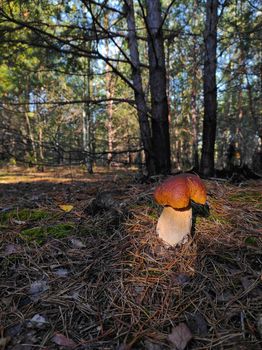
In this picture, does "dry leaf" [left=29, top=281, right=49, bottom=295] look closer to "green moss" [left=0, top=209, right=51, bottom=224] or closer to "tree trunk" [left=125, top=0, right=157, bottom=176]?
"green moss" [left=0, top=209, right=51, bottom=224]

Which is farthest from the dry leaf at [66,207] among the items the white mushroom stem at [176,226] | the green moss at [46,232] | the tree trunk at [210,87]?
the tree trunk at [210,87]

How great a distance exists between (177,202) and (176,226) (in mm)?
233

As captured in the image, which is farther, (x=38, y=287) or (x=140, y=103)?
(x=140, y=103)

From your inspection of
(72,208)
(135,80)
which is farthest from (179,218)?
(135,80)

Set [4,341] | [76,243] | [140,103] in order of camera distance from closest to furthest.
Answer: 1. [4,341]
2. [76,243]
3. [140,103]

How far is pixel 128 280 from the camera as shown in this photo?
5.48 feet

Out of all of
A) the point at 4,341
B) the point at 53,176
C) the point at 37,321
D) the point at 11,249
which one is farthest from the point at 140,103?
the point at 53,176

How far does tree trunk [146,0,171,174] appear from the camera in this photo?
12.4 feet

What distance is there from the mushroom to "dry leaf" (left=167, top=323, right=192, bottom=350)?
594 millimetres

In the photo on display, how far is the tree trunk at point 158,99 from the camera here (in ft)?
12.4

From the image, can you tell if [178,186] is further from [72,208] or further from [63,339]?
[72,208]

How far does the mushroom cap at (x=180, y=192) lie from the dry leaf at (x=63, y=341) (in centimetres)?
91

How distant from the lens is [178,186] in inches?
68.9

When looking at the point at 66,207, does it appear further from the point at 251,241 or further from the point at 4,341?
the point at 251,241
